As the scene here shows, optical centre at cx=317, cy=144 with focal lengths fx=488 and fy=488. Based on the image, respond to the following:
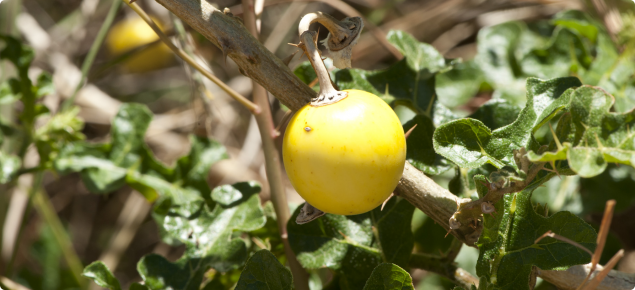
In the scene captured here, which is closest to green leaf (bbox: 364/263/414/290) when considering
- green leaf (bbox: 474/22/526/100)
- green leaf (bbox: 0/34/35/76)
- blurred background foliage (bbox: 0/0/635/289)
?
blurred background foliage (bbox: 0/0/635/289)

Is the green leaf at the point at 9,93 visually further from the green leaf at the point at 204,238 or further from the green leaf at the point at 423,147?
the green leaf at the point at 423,147

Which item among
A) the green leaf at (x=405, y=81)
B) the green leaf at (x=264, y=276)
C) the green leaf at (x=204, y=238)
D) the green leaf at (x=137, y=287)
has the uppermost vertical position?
the green leaf at (x=405, y=81)

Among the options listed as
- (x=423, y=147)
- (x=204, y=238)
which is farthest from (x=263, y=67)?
(x=204, y=238)

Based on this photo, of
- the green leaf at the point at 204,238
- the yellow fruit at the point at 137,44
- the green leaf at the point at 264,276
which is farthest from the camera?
the yellow fruit at the point at 137,44

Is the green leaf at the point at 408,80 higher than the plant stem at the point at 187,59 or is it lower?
lower

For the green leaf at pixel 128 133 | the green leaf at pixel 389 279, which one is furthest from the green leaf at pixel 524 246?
the green leaf at pixel 128 133

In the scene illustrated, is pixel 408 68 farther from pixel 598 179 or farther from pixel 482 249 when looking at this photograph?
pixel 598 179

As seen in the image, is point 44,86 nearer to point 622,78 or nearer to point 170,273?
point 170,273

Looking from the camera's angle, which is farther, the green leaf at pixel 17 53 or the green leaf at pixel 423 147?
the green leaf at pixel 17 53
